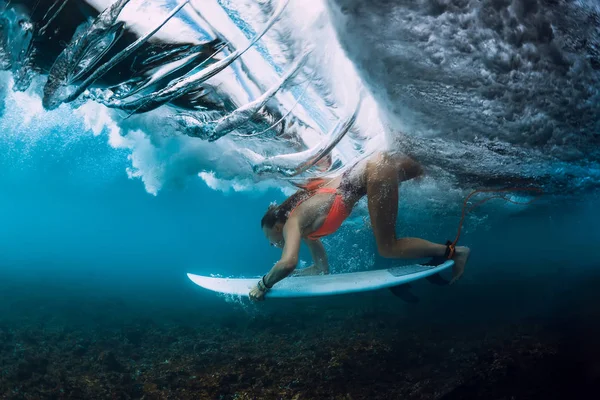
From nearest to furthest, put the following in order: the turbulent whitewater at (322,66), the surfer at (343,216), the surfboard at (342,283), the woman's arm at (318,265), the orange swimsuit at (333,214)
A: the turbulent whitewater at (322,66), the surfer at (343,216), the orange swimsuit at (333,214), the surfboard at (342,283), the woman's arm at (318,265)

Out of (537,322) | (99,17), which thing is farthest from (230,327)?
(99,17)

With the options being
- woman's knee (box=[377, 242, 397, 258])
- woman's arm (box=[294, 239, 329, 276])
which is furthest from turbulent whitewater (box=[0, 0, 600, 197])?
woman's knee (box=[377, 242, 397, 258])

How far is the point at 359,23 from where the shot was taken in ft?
10.1

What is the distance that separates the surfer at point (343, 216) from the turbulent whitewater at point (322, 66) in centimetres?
108

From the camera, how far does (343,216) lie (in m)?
4.90

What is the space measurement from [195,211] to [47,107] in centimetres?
7321

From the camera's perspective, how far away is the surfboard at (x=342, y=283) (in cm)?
478

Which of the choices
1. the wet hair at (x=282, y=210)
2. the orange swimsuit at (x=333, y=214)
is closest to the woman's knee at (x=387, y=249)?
the orange swimsuit at (x=333, y=214)

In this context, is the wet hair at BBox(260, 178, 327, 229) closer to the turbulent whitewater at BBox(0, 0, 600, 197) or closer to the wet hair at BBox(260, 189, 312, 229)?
the wet hair at BBox(260, 189, 312, 229)

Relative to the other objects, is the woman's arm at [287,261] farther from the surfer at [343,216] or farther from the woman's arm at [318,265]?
the woman's arm at [318,265]

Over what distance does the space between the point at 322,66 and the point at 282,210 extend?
2316 millimetres

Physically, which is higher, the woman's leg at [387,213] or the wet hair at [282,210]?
the wet hair at [282,210]

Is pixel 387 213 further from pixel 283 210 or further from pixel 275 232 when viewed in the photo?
pixel 275 232

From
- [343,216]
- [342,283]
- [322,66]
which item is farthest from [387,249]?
[322,66]
